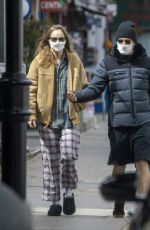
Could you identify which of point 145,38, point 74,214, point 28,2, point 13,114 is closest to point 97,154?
point 28,2

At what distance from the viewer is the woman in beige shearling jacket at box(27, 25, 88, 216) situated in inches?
342

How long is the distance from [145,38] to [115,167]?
5055 centimetres

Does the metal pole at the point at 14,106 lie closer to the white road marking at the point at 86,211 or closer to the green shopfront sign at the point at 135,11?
the white road marking at the point at 86,211

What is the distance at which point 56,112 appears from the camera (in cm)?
870

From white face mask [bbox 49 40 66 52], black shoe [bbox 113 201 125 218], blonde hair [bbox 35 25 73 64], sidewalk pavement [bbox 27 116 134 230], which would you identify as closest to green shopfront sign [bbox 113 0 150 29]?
sidewalk pavement [bbox 27 116 134 230]

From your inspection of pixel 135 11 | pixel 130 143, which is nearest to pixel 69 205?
pixel 130 143

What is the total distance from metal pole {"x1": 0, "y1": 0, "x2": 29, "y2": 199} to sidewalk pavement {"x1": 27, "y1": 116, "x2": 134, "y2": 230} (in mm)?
803

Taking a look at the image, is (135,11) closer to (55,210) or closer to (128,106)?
(55,210)

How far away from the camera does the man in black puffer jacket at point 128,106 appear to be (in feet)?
27.6

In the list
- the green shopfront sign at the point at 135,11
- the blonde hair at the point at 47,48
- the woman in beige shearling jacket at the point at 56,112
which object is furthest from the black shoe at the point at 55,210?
the green shopfront sign at the point at 135,11

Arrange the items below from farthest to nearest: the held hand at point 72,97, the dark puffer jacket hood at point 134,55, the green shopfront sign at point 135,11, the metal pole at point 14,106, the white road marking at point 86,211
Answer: the green shopfront sign at point 135,11 → the white road marking at point 86,211 → the dark puffer jacket hood at point 134,55 → the held hand at point 72,97 → the metal pole at point 14,106

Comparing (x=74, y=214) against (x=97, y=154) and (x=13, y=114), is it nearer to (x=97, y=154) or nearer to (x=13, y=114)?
(x=13, y=114)

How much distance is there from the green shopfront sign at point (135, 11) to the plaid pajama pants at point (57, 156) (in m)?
50.1

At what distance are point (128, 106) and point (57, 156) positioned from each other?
0.93m
